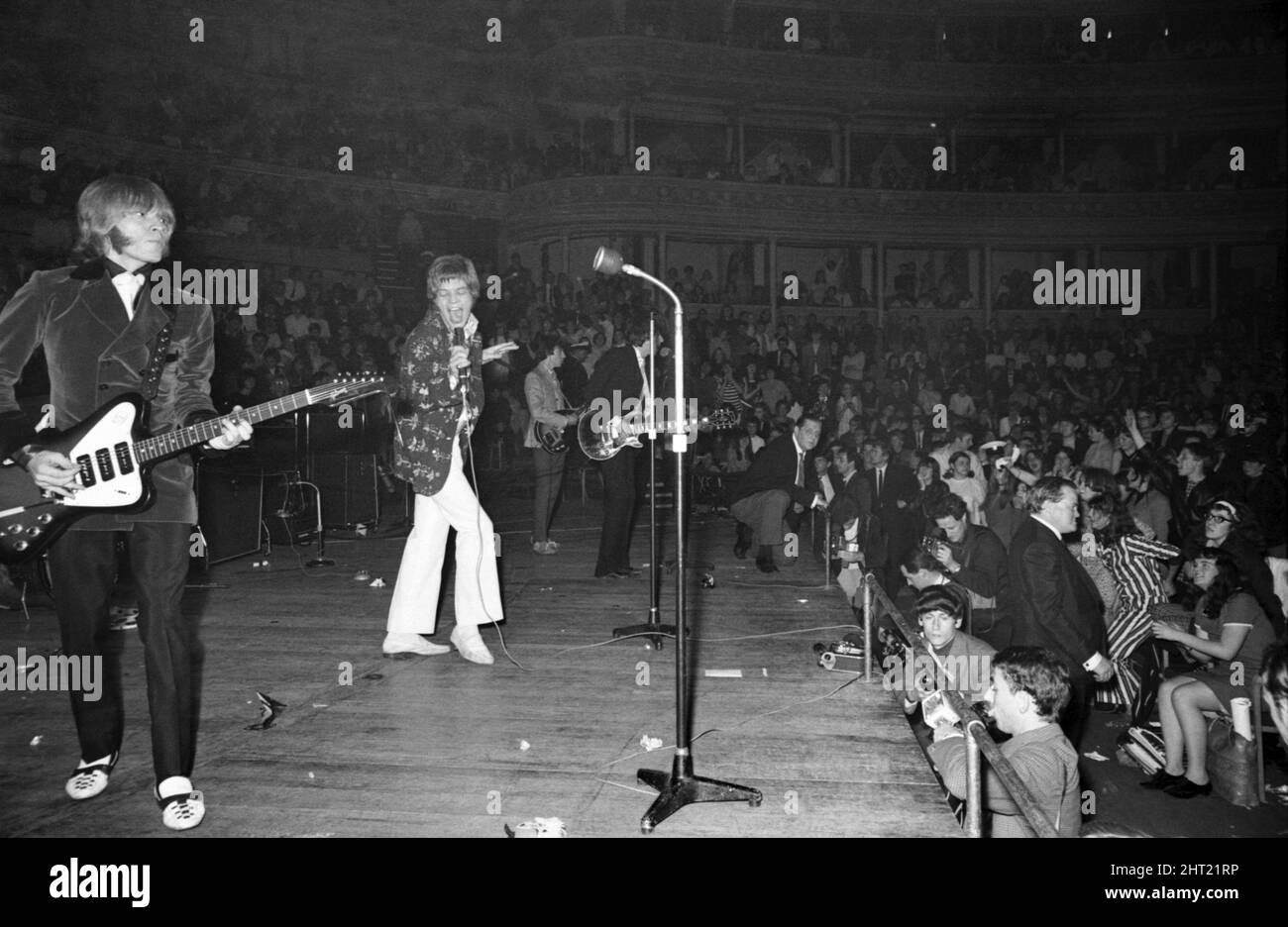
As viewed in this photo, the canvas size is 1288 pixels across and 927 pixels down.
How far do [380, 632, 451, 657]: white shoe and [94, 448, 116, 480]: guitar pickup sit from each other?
2.29m

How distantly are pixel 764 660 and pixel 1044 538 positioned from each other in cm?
152

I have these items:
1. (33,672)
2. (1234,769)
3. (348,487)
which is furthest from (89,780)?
(348,487)

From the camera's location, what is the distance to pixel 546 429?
8211 millimetres

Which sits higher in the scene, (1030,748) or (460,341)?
(460,341)

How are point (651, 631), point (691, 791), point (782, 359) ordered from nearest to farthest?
point (691, 791)
point (651, 631)
point (782, 359)

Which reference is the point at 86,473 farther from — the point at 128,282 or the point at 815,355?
the point at 815,355

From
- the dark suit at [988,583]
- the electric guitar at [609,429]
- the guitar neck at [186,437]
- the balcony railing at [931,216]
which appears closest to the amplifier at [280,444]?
the electric guitar at [609,429]

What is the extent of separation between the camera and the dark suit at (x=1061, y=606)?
4.57 meters

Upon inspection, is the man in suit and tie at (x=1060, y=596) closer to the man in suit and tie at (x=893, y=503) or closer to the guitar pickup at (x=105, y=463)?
the man in suit and tie at (x=893, y=503)

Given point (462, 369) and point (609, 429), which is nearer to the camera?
point (462, 369)

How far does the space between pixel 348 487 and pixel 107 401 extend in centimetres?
723

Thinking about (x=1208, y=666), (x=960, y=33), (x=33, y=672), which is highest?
(x=960, y=33)

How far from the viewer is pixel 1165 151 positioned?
75.3 feet

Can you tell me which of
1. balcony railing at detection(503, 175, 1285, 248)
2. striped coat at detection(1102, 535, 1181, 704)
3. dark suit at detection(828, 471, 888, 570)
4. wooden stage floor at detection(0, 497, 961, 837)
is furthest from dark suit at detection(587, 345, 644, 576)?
balcony railing at detection(503, 175, 1285, 248)
